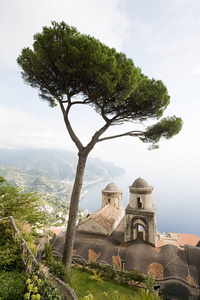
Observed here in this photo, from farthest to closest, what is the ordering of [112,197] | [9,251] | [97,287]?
[112,197] < [97,287] < [9,251]

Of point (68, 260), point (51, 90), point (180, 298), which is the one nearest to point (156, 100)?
point (51, 90)

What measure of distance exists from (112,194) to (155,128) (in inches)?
541

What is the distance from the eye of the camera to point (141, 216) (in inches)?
504

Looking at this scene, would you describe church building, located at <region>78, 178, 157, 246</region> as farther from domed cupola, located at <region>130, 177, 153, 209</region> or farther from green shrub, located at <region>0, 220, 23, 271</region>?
green shrub, located at <region>0, 220, 23, 271</region>

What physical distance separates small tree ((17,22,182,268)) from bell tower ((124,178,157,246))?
5175 millimetres

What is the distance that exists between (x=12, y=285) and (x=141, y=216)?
10.6 m

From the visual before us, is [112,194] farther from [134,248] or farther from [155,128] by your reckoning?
[155,128]

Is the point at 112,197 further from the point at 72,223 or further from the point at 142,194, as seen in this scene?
the point at 72,223

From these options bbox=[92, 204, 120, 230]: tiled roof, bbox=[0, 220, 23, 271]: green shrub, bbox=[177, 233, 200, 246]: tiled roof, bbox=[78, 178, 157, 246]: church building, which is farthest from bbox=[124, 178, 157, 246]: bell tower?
bbox=[177, 233, 200, 246]: tiled roof

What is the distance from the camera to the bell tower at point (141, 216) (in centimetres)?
1247

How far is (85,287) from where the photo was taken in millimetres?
8844

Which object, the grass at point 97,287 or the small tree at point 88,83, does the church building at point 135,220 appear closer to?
the grass at point 97,287

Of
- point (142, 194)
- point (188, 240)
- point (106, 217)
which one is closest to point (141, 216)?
point (142, 194)

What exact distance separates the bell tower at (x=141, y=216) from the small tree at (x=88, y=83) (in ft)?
17.0
